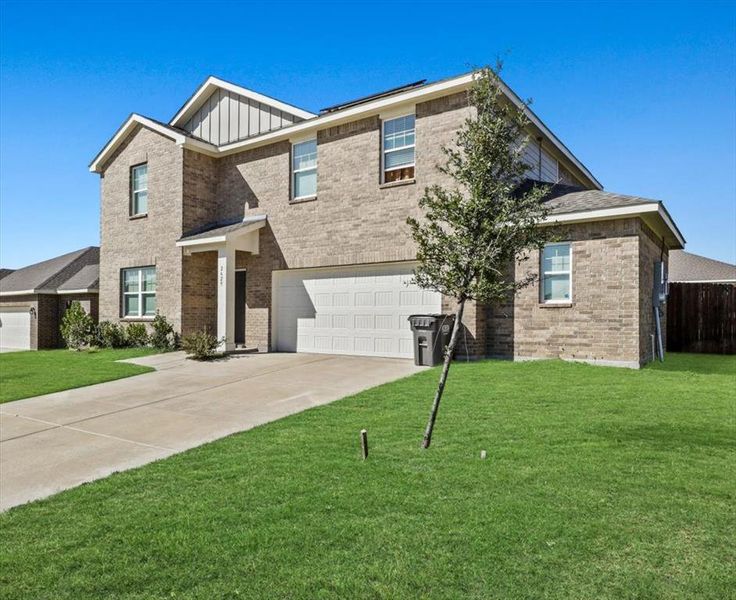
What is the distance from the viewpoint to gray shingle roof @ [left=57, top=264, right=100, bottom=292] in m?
20.0

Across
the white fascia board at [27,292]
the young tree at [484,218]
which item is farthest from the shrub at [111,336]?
the young tree at [484,218]

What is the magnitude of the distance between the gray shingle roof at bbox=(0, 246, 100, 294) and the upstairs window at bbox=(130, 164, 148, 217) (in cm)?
644

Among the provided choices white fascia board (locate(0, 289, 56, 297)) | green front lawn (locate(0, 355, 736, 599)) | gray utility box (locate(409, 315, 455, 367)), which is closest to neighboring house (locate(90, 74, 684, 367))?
gray utility box (locate(409, 315, 455, 367))

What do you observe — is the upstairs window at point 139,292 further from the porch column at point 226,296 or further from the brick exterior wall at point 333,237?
the porch column at point 226,296

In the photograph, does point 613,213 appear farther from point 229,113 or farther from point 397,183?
point 229,113

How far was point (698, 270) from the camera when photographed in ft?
97.0

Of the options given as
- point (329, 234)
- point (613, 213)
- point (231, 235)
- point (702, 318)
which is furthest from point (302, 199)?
point (702, 318)

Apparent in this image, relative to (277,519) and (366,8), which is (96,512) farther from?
(366,8)

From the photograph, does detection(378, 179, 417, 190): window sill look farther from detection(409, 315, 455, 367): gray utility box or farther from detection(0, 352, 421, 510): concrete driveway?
detection(0, 352, 421, 510): concrete driveway

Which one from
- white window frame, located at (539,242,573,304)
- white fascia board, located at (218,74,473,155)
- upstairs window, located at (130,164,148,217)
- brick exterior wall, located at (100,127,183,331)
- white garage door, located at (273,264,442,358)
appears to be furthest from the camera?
upstairs window, located at (130,164,148,217)

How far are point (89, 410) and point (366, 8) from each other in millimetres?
11471

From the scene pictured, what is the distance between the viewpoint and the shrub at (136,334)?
1664cm

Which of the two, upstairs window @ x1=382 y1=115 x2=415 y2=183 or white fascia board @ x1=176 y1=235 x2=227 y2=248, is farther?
white fascia board @ x1=176 y1=235 x2=227 y2=248

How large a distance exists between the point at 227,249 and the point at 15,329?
1425cm
